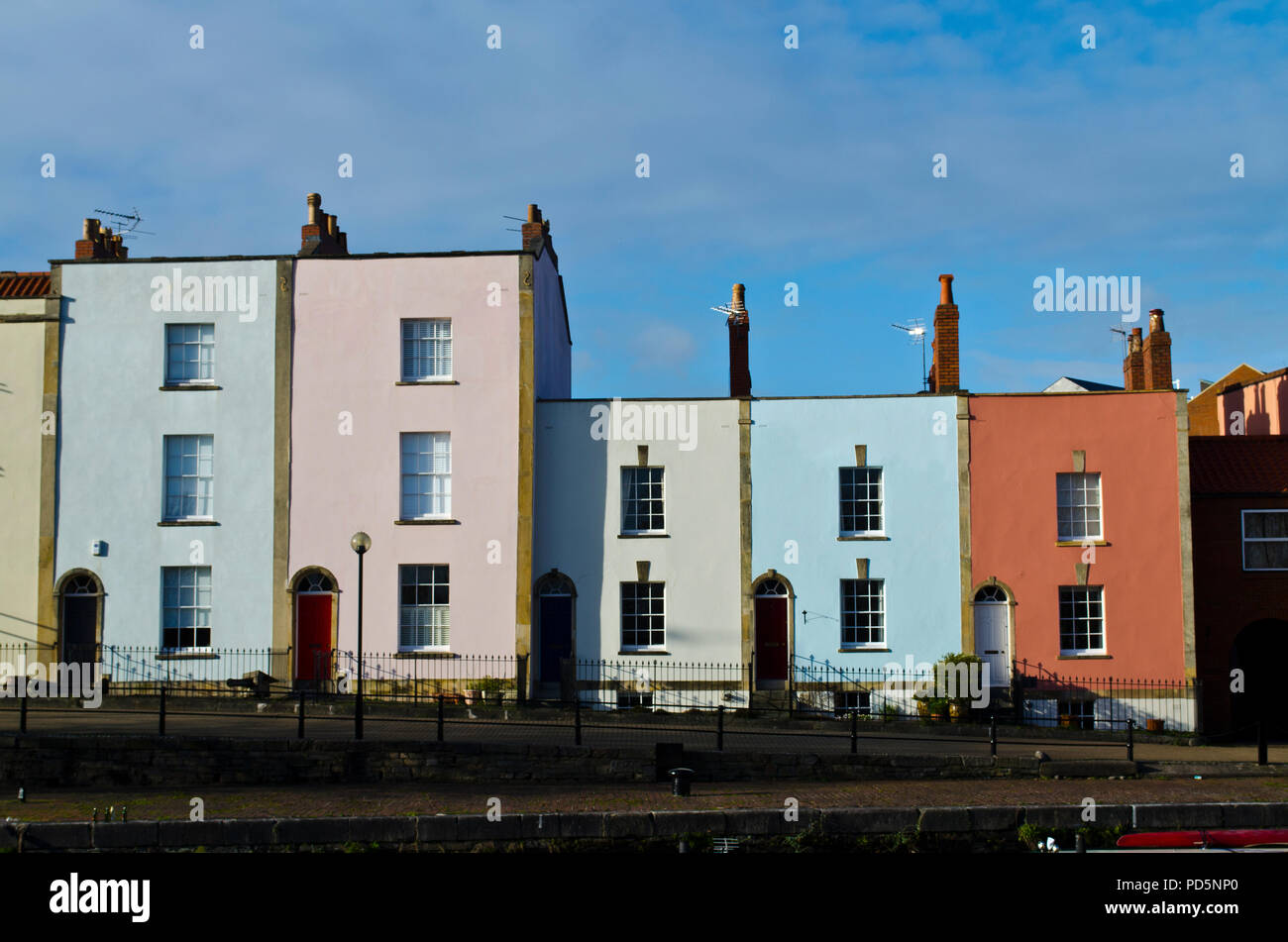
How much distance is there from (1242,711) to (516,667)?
1711 cm

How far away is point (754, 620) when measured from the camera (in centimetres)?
2653

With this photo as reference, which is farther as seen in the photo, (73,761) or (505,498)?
(505,498)

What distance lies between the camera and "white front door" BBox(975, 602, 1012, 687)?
2633cm

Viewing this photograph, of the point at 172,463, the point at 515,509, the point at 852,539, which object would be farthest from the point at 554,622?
the point at 172,463

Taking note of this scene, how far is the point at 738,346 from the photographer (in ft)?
93.5

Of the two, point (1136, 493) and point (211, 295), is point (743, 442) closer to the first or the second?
point (1136, 493)

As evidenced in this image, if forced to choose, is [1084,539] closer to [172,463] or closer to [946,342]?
[946,342]

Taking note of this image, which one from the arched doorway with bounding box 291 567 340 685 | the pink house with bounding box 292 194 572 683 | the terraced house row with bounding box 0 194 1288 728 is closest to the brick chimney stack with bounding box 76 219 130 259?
the terraced house row with bounding box 0 194 1288 728

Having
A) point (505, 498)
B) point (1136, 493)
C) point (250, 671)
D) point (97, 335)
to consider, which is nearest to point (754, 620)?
point (505, 498)

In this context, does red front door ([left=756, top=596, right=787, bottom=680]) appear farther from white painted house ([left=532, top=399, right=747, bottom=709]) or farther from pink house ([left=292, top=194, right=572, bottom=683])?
pink house ([left=292, top=194, right=572, bottom=683])

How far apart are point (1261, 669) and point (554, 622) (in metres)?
16.9

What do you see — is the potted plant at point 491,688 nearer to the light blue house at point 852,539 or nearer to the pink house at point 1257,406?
the light blue house at point 852,539

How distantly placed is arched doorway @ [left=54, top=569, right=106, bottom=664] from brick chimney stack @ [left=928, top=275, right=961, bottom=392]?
19.5 m

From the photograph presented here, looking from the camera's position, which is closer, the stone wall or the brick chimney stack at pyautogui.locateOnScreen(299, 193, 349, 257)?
the stone wall
